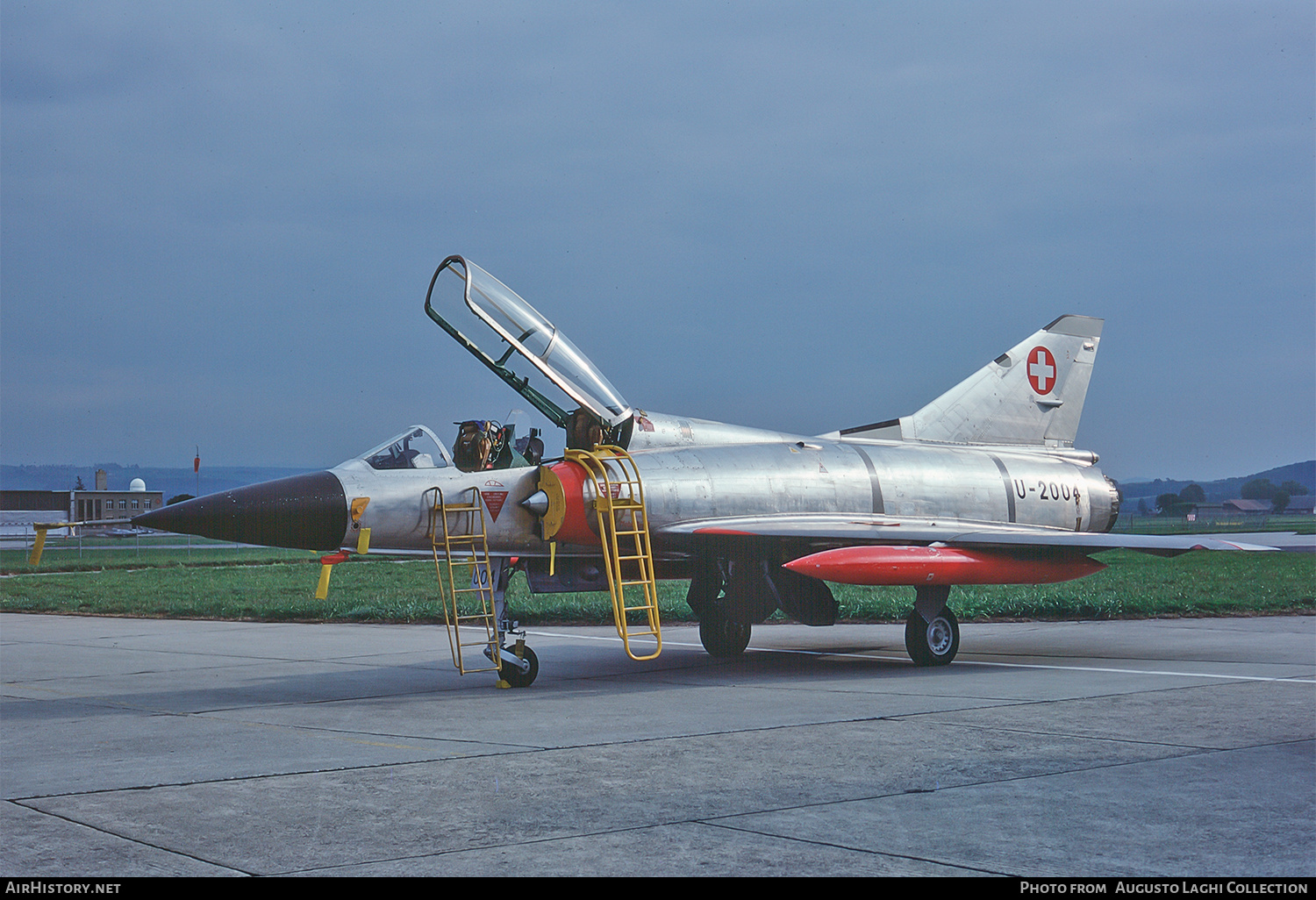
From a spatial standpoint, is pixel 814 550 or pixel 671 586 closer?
pixel 814 550

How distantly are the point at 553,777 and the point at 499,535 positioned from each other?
506 centimetres

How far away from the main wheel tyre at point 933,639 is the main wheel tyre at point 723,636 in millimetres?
2147

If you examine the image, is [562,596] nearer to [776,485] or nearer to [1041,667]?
[776,485]

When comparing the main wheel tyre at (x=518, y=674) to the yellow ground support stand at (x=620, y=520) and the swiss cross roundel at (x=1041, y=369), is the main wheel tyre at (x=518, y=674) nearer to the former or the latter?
the yellow ground support stand at (x=620, y=520)

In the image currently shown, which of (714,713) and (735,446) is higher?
(735,446)

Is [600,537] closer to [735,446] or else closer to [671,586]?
[735,446]

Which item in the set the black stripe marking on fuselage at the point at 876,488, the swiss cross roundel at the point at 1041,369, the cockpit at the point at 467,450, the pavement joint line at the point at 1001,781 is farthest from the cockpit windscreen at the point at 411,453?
the swiss cross roundel at the point at 1041,369

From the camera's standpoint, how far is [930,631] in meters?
12.5

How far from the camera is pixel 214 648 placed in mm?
15695

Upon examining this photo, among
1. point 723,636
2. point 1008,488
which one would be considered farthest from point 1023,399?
point 723,636

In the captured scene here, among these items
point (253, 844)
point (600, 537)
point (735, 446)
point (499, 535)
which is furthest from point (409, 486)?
point (253, 844)

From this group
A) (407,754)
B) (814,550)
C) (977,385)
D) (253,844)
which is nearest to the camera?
(253,844)

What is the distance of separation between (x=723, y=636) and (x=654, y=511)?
272 cm

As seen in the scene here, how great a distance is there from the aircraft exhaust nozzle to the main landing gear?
0.40 meters
